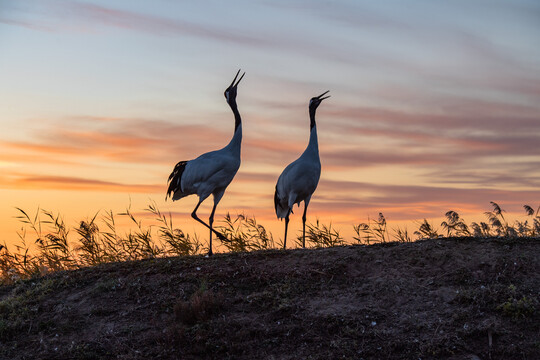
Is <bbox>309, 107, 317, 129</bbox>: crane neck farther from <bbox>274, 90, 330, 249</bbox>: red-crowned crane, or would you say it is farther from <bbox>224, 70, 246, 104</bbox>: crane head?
<bbox>224, 70, 246, 104</bbox>: crane head

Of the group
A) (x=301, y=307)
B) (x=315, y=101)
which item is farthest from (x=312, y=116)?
(x=301, y=307)

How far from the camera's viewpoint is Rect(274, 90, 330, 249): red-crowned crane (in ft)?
39.8

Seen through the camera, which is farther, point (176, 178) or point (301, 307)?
point (176, 178)

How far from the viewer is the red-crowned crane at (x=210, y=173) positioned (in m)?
11.9

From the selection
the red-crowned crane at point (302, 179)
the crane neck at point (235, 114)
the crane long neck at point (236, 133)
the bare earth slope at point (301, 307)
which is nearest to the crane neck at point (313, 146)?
the red-crowned crane at point (302, 179)

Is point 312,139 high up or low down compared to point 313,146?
up

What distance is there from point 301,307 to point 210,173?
→ 4607 mm

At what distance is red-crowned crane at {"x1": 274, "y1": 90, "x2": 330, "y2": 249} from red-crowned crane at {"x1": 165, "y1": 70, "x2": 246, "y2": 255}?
1.08 metres

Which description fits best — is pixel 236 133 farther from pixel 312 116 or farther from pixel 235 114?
pixel 312 116

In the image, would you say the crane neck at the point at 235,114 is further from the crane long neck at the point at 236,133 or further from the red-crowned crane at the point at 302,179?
the red-crowned crane at the point at 302,179

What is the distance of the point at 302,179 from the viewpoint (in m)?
12.1

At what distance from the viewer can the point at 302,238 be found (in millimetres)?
12328

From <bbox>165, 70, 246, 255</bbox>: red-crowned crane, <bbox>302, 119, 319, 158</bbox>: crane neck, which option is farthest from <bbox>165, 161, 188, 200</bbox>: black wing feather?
<bbox>302, 119, 319, 158</bbox>: crane neck

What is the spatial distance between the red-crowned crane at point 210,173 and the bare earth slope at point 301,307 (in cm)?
241
